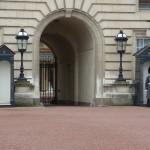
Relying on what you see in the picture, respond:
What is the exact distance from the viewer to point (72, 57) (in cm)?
2914

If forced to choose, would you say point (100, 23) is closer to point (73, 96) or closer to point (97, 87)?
point (97, 87)

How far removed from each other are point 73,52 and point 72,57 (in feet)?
1.08

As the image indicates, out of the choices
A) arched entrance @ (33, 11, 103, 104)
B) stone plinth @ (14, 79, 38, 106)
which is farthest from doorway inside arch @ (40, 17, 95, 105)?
stone plinth @ (14, 79, 38, 106)

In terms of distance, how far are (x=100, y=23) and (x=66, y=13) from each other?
5.03 ft

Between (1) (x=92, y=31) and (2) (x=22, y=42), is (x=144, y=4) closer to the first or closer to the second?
(1) (x=92, y=31)

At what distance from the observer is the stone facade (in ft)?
78.7

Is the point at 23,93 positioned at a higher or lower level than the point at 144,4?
lower

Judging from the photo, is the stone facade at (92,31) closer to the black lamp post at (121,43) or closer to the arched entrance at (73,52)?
the arched entrance at (73,52)

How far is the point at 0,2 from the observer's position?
23.8m

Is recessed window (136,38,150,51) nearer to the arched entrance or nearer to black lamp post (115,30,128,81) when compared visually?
black lamp post (115,30,128,81)
